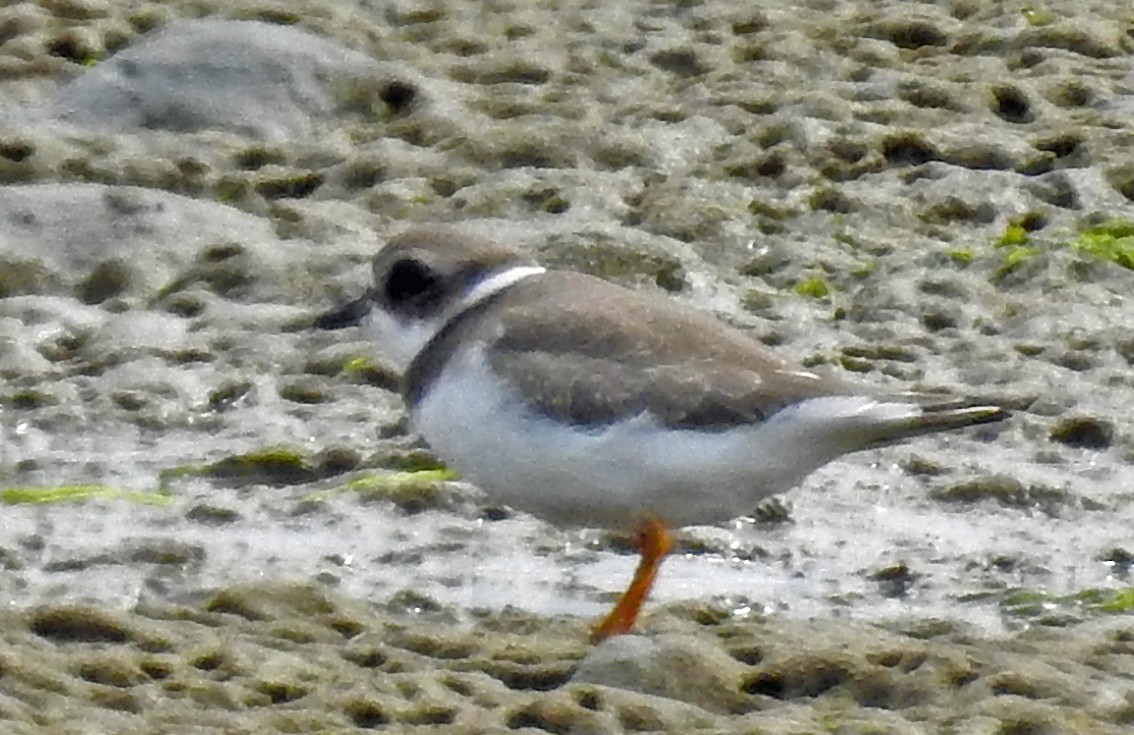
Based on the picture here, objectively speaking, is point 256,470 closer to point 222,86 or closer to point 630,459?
point 630,459

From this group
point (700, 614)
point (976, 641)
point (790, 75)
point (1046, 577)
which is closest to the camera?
point (976, 641)

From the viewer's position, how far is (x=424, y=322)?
18.0 feet

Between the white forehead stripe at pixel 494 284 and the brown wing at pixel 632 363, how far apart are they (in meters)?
0.13

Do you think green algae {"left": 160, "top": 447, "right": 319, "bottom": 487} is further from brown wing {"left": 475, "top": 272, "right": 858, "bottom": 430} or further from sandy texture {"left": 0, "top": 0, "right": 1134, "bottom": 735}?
brown wing {"left": 475, "top": 272, "right": 858, "bottom": 430}

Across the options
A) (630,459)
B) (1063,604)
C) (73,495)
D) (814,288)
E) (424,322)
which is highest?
(424,322)

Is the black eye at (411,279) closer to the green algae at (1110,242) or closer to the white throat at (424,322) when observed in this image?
the white throat at (424,322)

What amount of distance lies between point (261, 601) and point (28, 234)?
2.75 metres

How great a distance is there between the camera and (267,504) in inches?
242

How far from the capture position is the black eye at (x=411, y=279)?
5480mm

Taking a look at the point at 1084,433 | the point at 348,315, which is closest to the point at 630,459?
the point at 348,315

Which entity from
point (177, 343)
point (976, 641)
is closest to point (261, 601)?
→ point (976, 641)

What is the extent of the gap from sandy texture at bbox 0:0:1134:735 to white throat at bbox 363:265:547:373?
553 millimetres

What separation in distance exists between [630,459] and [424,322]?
77cm

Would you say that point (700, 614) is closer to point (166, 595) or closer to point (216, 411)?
point (166, 595)
